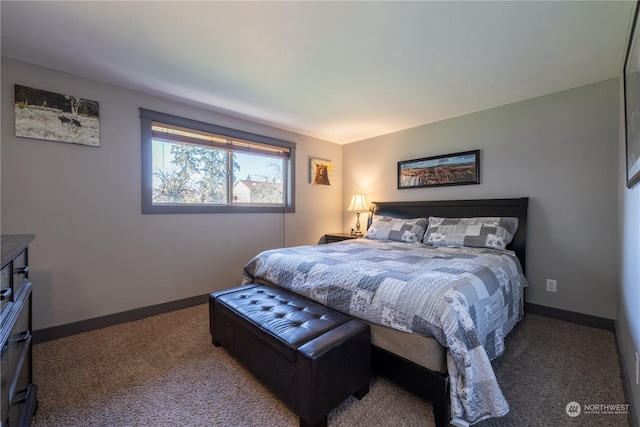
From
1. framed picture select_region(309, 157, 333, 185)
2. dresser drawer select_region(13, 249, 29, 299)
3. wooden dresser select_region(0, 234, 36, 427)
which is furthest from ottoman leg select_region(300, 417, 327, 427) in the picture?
framed picture select_region(309, 157, 333, 185)

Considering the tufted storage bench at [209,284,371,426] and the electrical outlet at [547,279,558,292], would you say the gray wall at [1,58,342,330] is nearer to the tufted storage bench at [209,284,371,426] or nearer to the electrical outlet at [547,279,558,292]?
the tufted storage bench at [209,284,371,426]

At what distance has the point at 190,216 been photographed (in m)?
2.97

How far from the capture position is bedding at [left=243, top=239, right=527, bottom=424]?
126 cm

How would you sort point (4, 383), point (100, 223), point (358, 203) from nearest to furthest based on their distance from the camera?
point (4, 383)
point (100, 223)
point (358, 203)

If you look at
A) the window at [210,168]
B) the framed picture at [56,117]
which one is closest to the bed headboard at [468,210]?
the window at [210,168]

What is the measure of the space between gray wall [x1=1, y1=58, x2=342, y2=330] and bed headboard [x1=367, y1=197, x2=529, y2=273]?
7.26ft

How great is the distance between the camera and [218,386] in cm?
162

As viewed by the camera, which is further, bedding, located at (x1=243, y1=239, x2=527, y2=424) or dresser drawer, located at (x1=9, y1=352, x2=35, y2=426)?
bedding, located at (x1=243, y1=239, x2=527, y2=424)

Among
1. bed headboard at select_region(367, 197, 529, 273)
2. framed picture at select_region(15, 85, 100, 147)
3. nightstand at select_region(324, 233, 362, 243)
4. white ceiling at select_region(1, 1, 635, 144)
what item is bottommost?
nightstand at select_region(324, 233, 362, 243)

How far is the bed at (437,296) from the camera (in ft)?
4.16

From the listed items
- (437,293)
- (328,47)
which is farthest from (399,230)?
(328,47)

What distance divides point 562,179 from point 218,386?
343 cm

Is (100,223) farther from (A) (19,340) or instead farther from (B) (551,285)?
(B) (551,285)

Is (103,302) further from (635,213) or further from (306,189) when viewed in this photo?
(635,213)
